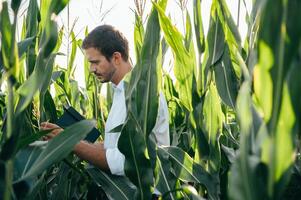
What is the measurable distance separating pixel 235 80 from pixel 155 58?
0.35 metres

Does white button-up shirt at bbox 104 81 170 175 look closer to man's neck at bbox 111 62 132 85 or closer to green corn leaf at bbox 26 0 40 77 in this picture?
man's neck at bbox 111 62 132 85

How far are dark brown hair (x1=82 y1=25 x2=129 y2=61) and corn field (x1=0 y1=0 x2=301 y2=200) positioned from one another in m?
0.17

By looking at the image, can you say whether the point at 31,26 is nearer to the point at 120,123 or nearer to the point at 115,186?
the point at 120,123

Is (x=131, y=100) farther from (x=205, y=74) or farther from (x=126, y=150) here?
(x=205, y=74)

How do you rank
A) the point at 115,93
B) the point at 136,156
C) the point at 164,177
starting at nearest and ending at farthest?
the point at 136,156, the point at 164,177, the point at 115,93

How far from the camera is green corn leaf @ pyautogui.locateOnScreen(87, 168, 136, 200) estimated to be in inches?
57.3

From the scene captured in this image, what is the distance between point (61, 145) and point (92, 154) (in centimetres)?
58

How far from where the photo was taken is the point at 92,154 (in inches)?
61.7

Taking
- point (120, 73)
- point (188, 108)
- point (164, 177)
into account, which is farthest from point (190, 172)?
point (120, 73)

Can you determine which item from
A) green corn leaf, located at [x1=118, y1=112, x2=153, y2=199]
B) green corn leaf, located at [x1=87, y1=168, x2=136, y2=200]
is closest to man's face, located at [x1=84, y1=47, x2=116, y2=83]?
green corn leaf, located at [x1=87, y1=168, x2=136, y2=200]

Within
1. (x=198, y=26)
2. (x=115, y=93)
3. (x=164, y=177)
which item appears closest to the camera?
(x=198, y=26)

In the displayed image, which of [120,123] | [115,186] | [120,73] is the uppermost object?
[120,73]

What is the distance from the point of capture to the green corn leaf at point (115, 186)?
1.46 m

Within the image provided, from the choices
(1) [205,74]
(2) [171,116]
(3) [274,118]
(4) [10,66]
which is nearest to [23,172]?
(4) [10,66]
